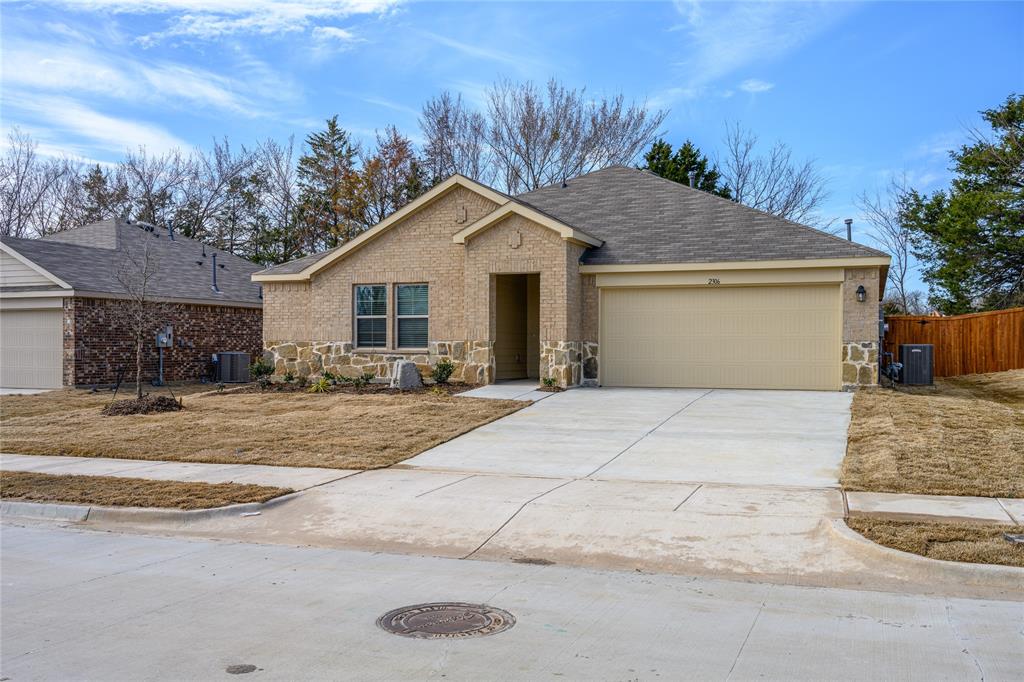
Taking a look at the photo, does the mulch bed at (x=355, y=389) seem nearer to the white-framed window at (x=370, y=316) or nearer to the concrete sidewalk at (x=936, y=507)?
the white-framed window at (x=370, y=316)

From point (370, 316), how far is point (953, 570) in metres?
16.8

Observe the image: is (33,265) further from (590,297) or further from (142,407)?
(590,297)

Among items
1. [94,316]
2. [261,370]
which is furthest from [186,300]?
[261,370]

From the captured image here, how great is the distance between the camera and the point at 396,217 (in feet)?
69.6

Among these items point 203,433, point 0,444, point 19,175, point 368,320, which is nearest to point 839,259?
point 368,320

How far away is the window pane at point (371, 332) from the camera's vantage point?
21766 millimetres

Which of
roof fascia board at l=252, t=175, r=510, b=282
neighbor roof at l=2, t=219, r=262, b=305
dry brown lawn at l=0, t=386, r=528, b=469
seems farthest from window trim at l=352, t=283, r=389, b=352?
neighbor roof at l=2, t=219, r=262, b=305

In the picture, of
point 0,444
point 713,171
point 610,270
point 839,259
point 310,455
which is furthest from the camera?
point 713,171

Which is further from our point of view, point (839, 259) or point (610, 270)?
point (610, 270)

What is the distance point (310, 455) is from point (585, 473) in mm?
4129

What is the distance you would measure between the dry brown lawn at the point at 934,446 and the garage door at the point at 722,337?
171 centimetres

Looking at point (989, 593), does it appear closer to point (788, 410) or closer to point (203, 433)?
point (788, 410)

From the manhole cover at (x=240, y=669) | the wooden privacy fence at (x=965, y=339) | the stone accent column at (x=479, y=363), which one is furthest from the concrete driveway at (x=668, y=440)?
the wooden privacy fence at (x=965, y=339)

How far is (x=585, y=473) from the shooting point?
11.3 metres
